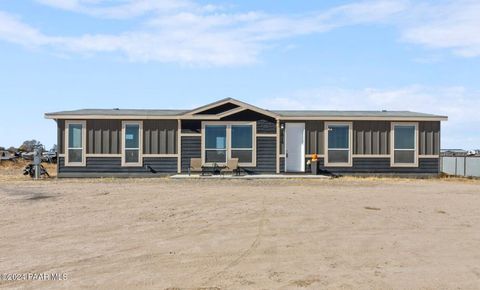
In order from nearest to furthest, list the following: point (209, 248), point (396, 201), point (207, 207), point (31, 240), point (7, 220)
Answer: point (209, 248), point (31, 240), point (7, 220), point (207, 207), point (396, 201)

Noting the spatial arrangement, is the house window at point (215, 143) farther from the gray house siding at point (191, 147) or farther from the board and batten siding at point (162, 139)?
the board and batten siding at point (162, 139)

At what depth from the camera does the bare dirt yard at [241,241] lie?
6113 mm

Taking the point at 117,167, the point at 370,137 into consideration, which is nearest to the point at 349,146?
the point at 370,137

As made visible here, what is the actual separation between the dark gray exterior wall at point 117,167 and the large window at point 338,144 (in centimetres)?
664

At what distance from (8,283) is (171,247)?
2.39 meters

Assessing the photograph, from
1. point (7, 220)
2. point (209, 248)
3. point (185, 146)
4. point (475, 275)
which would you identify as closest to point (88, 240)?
point (209, 248)

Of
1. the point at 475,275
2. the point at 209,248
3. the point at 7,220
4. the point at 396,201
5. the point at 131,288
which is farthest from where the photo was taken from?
the point at 396,201

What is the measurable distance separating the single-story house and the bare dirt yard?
8.64 meters

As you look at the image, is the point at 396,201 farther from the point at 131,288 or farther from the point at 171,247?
the point at 131,288

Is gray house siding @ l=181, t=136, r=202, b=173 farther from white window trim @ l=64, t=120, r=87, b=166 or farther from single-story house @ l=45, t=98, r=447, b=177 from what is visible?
white window trim @ l=64, t=120, r=87, b=166

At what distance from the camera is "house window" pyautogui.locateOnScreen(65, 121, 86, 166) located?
2241 cm

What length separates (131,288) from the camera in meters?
5.68

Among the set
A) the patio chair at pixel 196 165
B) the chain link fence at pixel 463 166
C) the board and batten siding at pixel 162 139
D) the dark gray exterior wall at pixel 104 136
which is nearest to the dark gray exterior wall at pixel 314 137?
the patio chair at pixel 196 165

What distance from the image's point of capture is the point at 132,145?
22469mm
